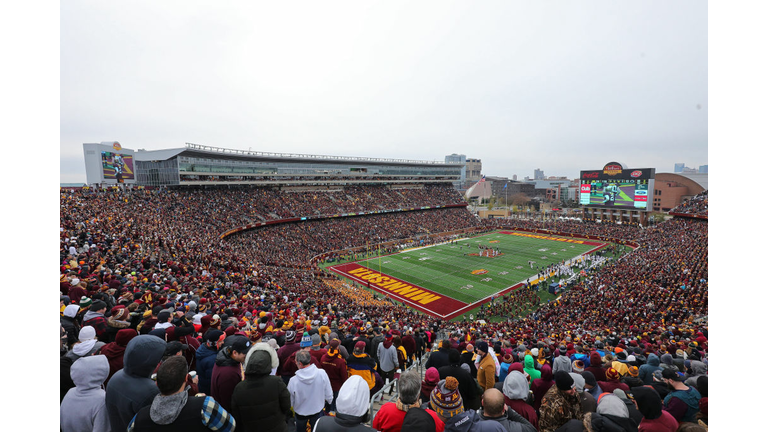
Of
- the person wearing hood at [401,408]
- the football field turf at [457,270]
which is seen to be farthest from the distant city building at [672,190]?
the person wearing hood at [401,408]

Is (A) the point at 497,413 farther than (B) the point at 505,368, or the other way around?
(B) the point at 505,368

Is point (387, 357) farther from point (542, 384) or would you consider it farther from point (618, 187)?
point (618, 187)

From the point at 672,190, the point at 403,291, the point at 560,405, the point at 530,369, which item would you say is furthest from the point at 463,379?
the point at 672,190

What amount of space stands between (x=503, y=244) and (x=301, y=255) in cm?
3004

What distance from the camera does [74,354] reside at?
163 inches

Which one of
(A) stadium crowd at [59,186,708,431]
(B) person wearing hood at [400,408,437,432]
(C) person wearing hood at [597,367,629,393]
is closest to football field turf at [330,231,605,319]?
(A) stadium crowd at [59,186,708,431]

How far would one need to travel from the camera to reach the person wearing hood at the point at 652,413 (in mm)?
3420

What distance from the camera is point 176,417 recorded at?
2.67 metres

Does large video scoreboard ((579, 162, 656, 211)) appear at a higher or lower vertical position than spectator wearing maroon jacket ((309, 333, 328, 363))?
higher

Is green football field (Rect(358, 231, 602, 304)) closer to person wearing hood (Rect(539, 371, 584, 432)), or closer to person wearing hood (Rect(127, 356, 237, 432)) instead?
person wearing hood (Rect(539, 371, 584, 432))

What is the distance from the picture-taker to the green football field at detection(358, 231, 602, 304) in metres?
29.7

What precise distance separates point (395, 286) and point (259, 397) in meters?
27.0

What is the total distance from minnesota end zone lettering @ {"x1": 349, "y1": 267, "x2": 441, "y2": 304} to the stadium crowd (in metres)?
3.71
